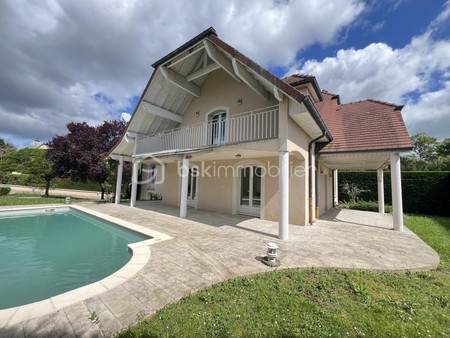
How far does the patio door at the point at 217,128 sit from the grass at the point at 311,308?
26.2ft

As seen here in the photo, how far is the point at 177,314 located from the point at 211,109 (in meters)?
10.5

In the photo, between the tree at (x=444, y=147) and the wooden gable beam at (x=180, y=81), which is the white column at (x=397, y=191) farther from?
the tree at (x=444, y=147)

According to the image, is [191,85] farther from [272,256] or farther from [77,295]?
[77,295]

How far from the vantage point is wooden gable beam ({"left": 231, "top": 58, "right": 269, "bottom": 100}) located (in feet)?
23.5

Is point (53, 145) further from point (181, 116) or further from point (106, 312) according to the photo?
point (106, 312)

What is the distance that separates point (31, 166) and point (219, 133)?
22110 mm

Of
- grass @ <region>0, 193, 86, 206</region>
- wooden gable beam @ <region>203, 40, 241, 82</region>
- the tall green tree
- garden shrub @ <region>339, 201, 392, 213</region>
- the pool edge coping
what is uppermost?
the tall green tree

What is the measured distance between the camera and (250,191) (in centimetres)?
1041

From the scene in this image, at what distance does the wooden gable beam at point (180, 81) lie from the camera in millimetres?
10094

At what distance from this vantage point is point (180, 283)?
11.8 ft

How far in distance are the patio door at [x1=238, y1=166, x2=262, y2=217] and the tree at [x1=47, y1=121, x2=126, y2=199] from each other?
1138 cm

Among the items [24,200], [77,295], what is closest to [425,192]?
[77,295]

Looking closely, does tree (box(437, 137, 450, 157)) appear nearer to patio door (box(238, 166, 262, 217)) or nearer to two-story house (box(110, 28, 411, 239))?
two-story house (box(110, 28, 411, 239))

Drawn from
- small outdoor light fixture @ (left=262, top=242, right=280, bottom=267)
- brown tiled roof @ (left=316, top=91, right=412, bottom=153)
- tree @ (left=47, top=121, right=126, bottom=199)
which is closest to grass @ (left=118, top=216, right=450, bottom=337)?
small outdoor light fixture @ (left=262, top=242, right=280, bottom=267)
